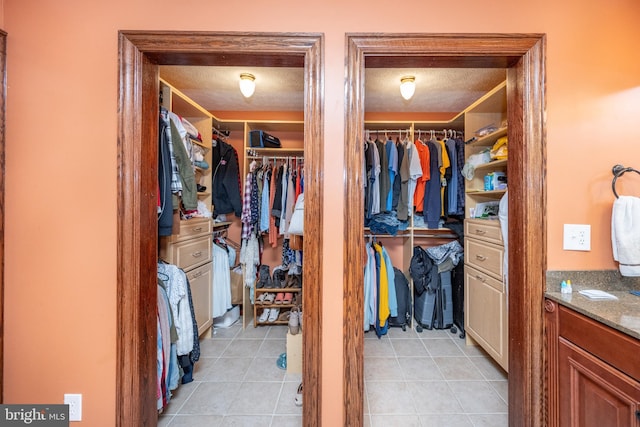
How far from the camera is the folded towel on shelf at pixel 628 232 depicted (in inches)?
41.2

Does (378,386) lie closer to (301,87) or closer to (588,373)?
(588,373)

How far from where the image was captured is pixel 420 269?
101 inches

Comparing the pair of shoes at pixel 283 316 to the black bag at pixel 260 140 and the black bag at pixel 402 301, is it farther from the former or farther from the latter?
the black bag at pixel 260 140

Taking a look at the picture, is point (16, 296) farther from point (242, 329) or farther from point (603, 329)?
point (603, 329)

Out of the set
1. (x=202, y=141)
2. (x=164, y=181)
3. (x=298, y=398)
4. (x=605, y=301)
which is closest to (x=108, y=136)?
(x=164, y=181)

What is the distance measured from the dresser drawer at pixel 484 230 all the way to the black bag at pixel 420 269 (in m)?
0.43

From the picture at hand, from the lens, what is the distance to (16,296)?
1116 millimetres

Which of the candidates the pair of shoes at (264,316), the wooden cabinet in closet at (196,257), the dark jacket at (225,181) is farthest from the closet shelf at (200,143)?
the pair of shoes at (264,316)

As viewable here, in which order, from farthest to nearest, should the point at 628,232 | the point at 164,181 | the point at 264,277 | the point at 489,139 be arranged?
1. the point at 264,277
2. the point at 489,139
3. the point at 164,181
4. the point at 628,232

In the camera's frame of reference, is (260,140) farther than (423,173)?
Yes

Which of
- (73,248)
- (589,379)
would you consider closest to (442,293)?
(589,379)

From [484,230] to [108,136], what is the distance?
2.40m

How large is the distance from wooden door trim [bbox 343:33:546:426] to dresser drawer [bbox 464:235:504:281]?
783 millimetres

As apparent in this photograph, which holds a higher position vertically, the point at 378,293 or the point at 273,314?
the point at 378,293
